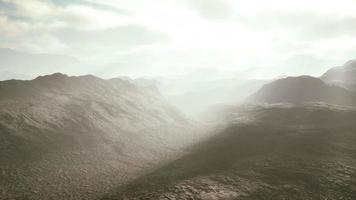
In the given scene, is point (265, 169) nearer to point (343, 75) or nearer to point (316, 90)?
point (316, 90)

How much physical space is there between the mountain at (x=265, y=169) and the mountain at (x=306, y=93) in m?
46.3

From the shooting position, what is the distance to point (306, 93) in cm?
9662

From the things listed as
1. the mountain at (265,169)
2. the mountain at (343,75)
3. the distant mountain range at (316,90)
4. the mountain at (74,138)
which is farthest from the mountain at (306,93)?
the mountain at (74,138)

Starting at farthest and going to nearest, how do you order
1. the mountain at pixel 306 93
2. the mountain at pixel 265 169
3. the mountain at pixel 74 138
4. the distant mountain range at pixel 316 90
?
the distant mountain range at pixel 316 90
the mountain at pixel 306 93
the mountain at pixel 74 138
the mountain at pixel 265 169

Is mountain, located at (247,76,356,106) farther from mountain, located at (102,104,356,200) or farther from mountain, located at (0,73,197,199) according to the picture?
mountain, located at (0,73,197,199)

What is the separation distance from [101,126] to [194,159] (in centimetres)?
A: 1746

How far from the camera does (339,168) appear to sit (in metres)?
25.6

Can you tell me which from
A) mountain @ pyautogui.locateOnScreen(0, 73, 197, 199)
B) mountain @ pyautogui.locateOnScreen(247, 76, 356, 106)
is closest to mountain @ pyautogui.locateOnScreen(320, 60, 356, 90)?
mountain @ pyautogui.locateOnScreen(247, 76, 356, 106)

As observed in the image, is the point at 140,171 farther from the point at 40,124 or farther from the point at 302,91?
the point at 302,91

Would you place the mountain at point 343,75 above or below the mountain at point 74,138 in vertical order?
above

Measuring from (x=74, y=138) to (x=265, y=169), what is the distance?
2313cm

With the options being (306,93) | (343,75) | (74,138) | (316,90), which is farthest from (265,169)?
(343,75)

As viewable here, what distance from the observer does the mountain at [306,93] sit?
82.7 m

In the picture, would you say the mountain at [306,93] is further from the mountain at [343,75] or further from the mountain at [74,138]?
the mountain at [74,138]
